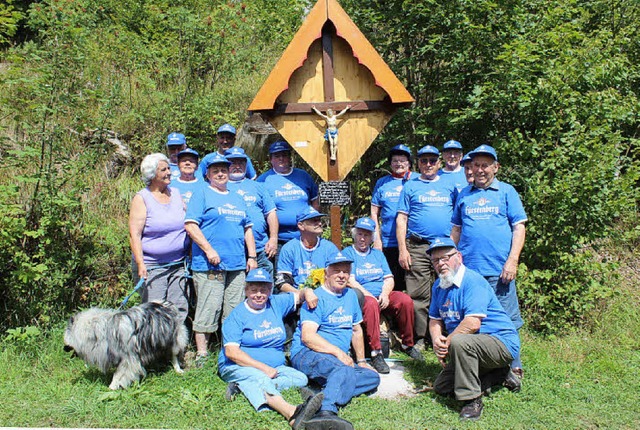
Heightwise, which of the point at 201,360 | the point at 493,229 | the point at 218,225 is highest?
the point at 218,225

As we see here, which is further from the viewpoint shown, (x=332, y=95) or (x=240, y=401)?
(x=332, y=95)

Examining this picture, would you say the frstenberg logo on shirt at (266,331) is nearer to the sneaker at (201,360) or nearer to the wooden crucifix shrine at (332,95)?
the sneaker at (201,360)

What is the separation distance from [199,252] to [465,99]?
416 centimetres

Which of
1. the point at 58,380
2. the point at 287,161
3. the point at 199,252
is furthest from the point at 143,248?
the point at 287,161

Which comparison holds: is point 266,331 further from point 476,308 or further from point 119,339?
point 476,308

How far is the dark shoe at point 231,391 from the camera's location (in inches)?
183

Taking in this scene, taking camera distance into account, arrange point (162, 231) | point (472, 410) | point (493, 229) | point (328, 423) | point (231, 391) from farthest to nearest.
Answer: point (162, 231), point (493, 229), point (231, 391), point (472, 410), point (328, 423)

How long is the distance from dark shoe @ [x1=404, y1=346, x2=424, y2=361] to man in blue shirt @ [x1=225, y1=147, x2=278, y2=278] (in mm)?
1669

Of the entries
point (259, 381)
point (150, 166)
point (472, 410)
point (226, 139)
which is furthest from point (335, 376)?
point (226, 139)

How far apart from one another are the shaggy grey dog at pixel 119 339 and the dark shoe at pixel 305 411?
1.46 metres

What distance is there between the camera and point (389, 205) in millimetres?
6211

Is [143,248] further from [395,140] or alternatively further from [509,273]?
[395,140]

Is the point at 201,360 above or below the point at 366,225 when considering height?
below

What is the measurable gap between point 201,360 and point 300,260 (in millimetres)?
1336
